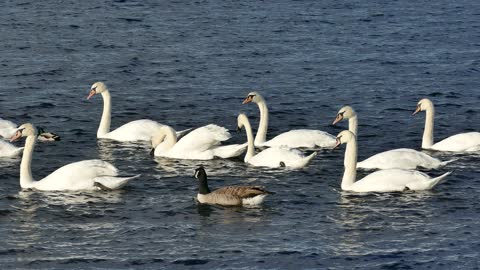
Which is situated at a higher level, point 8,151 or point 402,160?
point 8,151

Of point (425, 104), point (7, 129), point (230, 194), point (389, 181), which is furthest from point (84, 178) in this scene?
point (425, 104)

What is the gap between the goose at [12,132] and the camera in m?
31.3

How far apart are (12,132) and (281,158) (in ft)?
22.3

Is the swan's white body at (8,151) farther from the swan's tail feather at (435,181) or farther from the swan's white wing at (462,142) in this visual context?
the swan's white wing at (462,142)

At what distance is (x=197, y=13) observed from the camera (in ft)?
164

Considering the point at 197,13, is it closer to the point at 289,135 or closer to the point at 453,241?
the point at 289,135

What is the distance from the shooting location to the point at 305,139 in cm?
3059

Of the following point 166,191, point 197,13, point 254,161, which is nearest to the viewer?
point 166,191

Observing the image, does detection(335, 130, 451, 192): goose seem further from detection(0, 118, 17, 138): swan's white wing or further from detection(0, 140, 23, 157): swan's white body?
detection(0, 118, 17, 138): swan's white wing

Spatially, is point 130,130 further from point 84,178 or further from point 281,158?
point 84,178

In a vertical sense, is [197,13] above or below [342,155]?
above

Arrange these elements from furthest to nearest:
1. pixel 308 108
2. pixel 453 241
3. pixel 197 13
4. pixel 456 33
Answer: pixel 197 13, pixel 456 33, pixel 308 108, pixel 453 241

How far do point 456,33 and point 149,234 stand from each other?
80.1 feet

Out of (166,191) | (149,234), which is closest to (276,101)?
(166,191)
